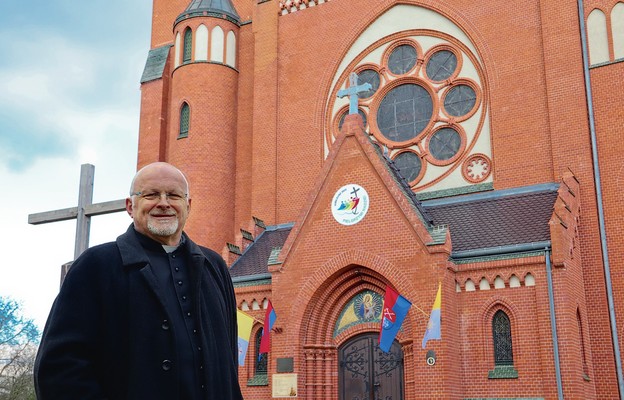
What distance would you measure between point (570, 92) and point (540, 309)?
6619 mm

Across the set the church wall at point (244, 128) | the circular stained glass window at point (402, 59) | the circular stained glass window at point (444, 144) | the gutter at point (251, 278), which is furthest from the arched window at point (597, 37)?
the church wall at point (244, 128)

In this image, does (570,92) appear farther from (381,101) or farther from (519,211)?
(381,101)


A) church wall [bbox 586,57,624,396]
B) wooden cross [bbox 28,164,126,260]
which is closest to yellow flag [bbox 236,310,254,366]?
church wall [bbox 586,57,624,396]

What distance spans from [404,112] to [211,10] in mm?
8552

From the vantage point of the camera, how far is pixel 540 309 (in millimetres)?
16688

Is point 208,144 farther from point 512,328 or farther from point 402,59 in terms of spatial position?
point 512,328

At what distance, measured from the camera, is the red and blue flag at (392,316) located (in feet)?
55.7

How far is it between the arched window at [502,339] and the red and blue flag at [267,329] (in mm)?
5529

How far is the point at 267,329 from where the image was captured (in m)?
19.3

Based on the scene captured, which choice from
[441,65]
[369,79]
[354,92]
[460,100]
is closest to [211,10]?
[369,79]

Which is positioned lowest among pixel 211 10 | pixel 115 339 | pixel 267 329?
pixel 115 339

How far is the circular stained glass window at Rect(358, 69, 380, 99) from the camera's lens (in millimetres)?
24047

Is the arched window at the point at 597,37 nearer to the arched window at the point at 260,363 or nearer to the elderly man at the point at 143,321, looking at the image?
the arched window at the point at 260,363

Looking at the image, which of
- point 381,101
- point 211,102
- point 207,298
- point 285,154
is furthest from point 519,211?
point 207,298
